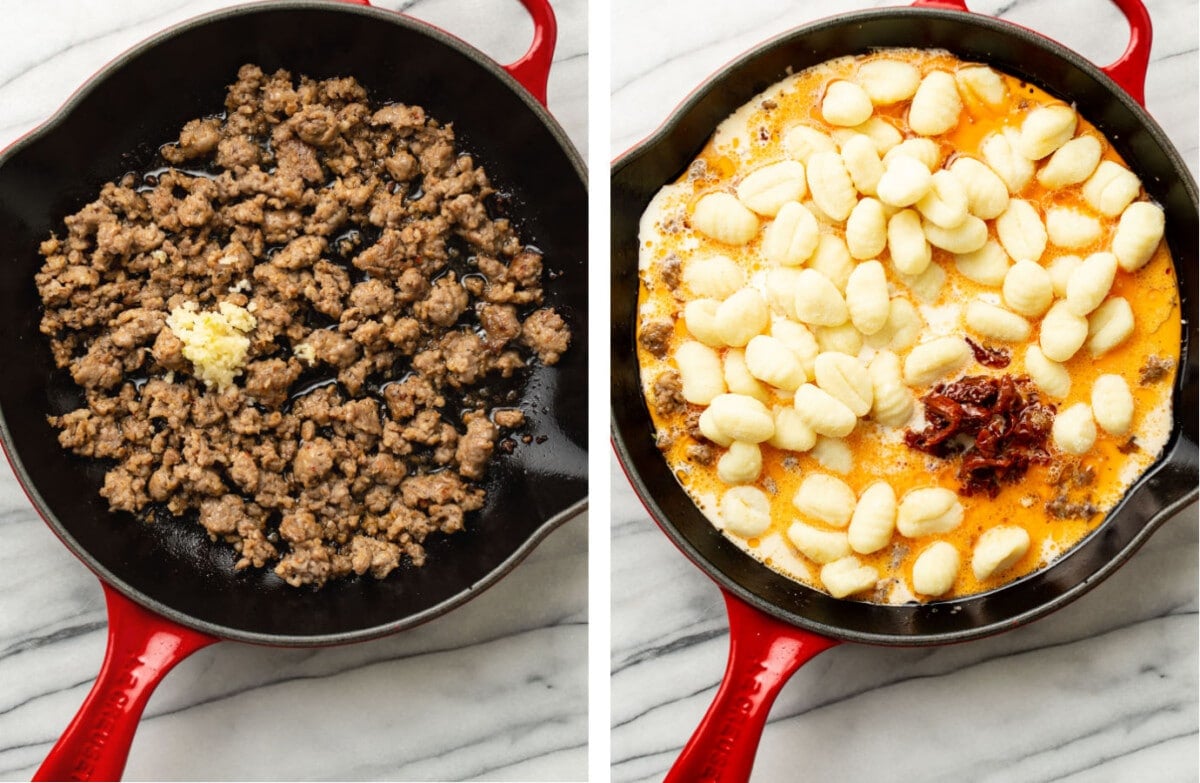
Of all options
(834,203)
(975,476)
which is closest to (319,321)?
(834,203)

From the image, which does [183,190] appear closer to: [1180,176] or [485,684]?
[485,684]

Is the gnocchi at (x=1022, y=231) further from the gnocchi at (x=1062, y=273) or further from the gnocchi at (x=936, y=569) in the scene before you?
the gnocchi at (x=936, y=569)

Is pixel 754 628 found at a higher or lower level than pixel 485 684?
higher

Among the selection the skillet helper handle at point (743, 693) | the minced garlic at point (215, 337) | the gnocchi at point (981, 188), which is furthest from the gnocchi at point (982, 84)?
the minced garlic at point (215, 337)

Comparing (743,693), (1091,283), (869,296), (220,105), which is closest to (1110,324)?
(1091,283)

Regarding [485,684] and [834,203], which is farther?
[485,684]

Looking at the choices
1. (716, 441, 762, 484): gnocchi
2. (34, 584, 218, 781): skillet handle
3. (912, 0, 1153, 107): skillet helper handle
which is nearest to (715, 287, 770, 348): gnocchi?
(716, 441, 762, 484): gnocchi

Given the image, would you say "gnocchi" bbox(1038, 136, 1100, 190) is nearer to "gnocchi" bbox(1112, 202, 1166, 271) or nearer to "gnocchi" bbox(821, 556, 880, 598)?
"gnocchi" bbox(1112, 202, 1166, 271)
